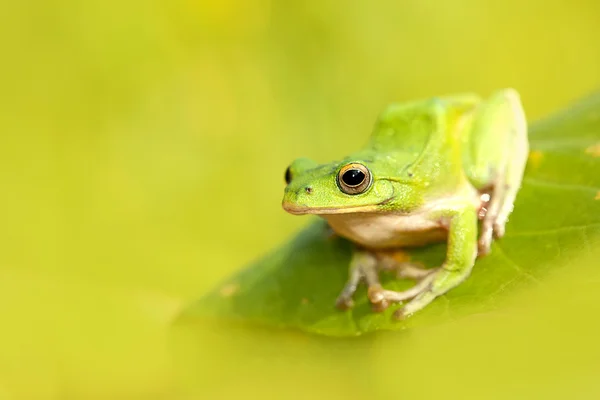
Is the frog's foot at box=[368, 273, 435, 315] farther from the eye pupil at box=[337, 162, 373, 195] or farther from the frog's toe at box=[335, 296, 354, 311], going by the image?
the eye pupil at box=[337, 162, 373, 195]

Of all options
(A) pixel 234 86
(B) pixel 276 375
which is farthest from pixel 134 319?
(A) pixel 234 86

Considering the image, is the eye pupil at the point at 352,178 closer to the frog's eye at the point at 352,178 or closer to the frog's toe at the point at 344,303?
the frog's eye at the point at 352,178

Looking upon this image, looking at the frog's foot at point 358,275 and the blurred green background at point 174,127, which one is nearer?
the blurred green background at point 174,127

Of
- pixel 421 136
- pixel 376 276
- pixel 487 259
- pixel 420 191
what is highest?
pixel 421 136

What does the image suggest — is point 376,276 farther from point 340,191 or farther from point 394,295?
point 340,191

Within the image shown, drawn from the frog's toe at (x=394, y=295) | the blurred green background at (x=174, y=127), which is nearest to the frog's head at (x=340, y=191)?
the frog's toe at (x=394, y=295)

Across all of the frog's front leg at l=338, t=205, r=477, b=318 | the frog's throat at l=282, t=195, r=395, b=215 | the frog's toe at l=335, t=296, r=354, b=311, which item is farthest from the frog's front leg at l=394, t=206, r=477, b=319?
the frog's throat at l=282, t=195, r=395, b=215

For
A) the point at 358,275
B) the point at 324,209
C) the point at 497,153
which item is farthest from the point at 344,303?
the point at 497,153
